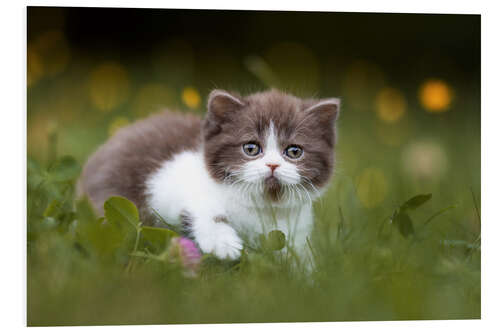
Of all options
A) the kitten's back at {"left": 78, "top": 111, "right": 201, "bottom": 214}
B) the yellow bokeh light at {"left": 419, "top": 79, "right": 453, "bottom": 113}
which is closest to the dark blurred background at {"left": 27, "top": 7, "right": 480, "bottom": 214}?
the yellow bokeh light at {"left": 419, "top": 79, "right": 453, "bottom": 113}

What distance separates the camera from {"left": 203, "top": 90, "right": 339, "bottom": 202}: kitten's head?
6.69ft

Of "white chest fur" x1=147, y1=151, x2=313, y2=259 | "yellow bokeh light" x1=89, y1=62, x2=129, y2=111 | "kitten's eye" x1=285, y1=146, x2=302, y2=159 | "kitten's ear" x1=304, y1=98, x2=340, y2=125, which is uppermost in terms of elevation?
"yellow bokeh light" x1=89, y1=62, x2=129, y2=111

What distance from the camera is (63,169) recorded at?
2430 millimetres

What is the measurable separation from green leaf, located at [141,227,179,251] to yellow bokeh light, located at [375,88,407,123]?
1887mm

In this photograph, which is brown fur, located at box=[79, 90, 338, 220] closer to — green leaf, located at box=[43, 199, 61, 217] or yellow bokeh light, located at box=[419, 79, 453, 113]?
green leaf, located at box=[43, 199, 61, 217]

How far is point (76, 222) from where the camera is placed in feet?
6.93

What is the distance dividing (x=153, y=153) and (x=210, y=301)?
2.69ft

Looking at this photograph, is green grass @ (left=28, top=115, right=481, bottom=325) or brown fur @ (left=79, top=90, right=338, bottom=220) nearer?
green grass @ (left=28, top=115, right=481, bottom=325)

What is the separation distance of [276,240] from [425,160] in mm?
1660

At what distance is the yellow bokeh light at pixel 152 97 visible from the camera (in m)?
3.66

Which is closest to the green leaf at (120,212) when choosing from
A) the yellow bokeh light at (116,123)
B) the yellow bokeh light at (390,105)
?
the yellow bokeh light at (116,123)

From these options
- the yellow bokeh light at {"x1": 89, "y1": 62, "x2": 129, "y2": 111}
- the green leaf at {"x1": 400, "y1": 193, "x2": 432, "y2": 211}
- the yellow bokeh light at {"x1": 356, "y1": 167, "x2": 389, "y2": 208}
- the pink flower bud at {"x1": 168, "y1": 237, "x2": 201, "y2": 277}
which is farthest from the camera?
the yellow bokeh light at {"x1": 89, "y1": 62, "x2": 129, "y2": 111}

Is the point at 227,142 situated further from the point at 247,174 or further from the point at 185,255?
the point at 185,255

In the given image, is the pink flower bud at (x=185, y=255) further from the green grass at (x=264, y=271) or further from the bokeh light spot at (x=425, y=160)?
the bokeh light spot at (x=425, y=160)
